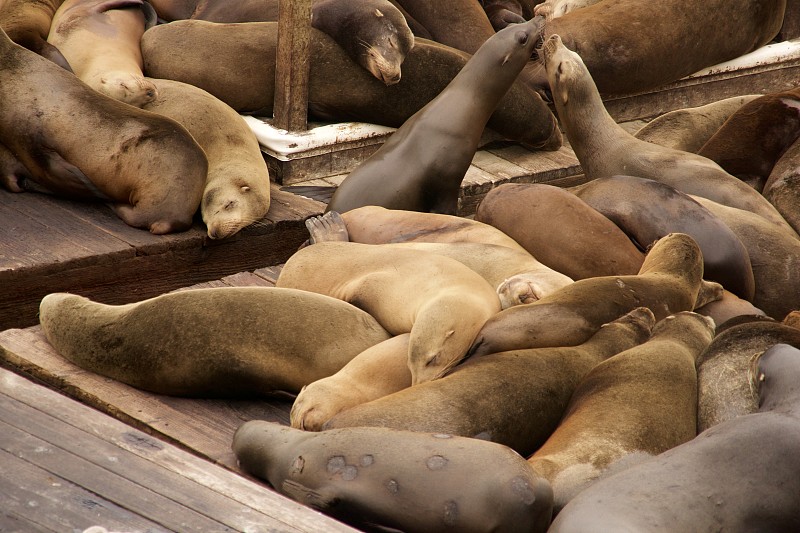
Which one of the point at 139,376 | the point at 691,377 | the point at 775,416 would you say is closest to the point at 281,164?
the point at 139,376

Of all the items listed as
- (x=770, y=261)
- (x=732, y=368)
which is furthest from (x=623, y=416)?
(x=770, y=261)

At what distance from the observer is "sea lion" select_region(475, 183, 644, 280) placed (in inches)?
186

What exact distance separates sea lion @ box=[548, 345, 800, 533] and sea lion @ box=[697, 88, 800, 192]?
333cm

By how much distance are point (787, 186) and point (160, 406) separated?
143 inches

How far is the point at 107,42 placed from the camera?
641cm

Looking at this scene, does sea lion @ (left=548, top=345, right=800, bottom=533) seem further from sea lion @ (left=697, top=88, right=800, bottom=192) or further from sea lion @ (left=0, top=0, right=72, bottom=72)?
sea lion @ (left=0, top=0, right=72, bottom=72)

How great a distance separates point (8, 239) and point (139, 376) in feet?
5.23

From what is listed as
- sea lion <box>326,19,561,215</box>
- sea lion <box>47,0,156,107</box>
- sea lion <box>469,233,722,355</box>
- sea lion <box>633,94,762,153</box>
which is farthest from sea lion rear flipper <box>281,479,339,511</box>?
sea lion <box>633,94,762,153</box>

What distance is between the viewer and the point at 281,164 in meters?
6.21

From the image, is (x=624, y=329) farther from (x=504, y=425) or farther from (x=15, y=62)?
(x=15, y=62)

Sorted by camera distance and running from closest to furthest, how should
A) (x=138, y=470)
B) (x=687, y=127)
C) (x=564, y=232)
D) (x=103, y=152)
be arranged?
(x=138, y=470)
(x=564, y=232)
(x=103, y=152)
(x=687, y=127)

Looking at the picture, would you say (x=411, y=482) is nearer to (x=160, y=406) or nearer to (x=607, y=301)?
(x=160, y=406)

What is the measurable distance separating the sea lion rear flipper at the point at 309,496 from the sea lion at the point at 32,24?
366 centimetres

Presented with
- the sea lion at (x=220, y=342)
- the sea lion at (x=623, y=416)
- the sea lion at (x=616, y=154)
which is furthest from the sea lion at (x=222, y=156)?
the sea lion at (x=623, y=416)
